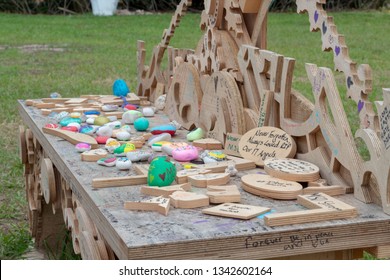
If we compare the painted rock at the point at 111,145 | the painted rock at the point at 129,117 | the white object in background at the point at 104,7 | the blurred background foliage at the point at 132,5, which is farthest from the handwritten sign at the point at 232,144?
the blurred background foliage at the point at 132,5

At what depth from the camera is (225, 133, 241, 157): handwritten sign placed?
227 cm

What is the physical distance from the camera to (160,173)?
1912mm

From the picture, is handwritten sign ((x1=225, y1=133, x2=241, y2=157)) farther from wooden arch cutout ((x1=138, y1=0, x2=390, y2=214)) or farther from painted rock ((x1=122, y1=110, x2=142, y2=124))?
painted rock ((x1=122, y1=110, x2=142, y2=124))

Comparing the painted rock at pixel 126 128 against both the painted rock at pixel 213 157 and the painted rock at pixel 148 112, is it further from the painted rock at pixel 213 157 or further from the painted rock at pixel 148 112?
the painted rock at pixel 213 157

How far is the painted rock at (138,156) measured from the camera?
2.23m

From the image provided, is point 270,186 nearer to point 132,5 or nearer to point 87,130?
point 87,130

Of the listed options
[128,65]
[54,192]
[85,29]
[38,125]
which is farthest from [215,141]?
[85,29]

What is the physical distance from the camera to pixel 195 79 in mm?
2748

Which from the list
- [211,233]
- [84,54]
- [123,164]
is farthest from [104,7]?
[211,233]

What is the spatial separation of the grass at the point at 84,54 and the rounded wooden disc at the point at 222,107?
1.31 m

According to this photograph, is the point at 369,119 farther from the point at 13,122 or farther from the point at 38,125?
the point at 13,122

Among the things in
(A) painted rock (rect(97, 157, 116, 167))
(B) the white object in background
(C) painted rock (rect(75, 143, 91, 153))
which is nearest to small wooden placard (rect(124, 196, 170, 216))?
(A) painted rock (rect(97, 157, 116, 167))

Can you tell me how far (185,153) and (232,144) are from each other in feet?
0.54

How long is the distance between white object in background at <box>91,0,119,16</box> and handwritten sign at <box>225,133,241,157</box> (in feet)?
46.0
